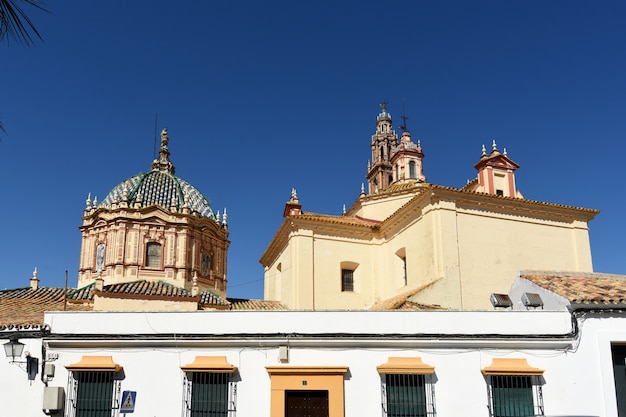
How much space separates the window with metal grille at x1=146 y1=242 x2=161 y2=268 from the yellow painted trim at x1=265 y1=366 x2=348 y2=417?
1952 cm

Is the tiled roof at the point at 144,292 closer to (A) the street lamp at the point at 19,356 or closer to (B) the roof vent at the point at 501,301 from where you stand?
(A) the street lamp at the point at 19,356

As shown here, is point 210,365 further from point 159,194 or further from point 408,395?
point 159,194

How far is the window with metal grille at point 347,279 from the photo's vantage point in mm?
24397

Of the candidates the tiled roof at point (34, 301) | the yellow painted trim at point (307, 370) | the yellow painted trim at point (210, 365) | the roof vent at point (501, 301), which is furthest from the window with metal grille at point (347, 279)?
the yellow painted trim at point (210, 365)

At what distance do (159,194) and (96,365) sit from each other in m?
21.5

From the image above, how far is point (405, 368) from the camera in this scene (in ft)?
39.0

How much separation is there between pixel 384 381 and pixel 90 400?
19.3 ft

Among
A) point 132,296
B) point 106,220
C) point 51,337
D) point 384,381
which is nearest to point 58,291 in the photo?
point 106,220

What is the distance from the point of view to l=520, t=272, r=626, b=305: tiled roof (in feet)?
41.0

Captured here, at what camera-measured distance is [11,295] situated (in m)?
26.9

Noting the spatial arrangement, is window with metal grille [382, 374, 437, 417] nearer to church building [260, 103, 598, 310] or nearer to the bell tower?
church building [260, 103, 598, 310]

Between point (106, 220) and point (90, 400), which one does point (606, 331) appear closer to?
point (90, 400)

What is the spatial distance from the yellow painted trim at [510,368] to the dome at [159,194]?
73.9 ft

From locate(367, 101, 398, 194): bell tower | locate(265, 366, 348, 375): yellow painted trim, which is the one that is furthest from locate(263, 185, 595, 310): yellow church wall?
locate(367, 101, 398, 194): bell tower
